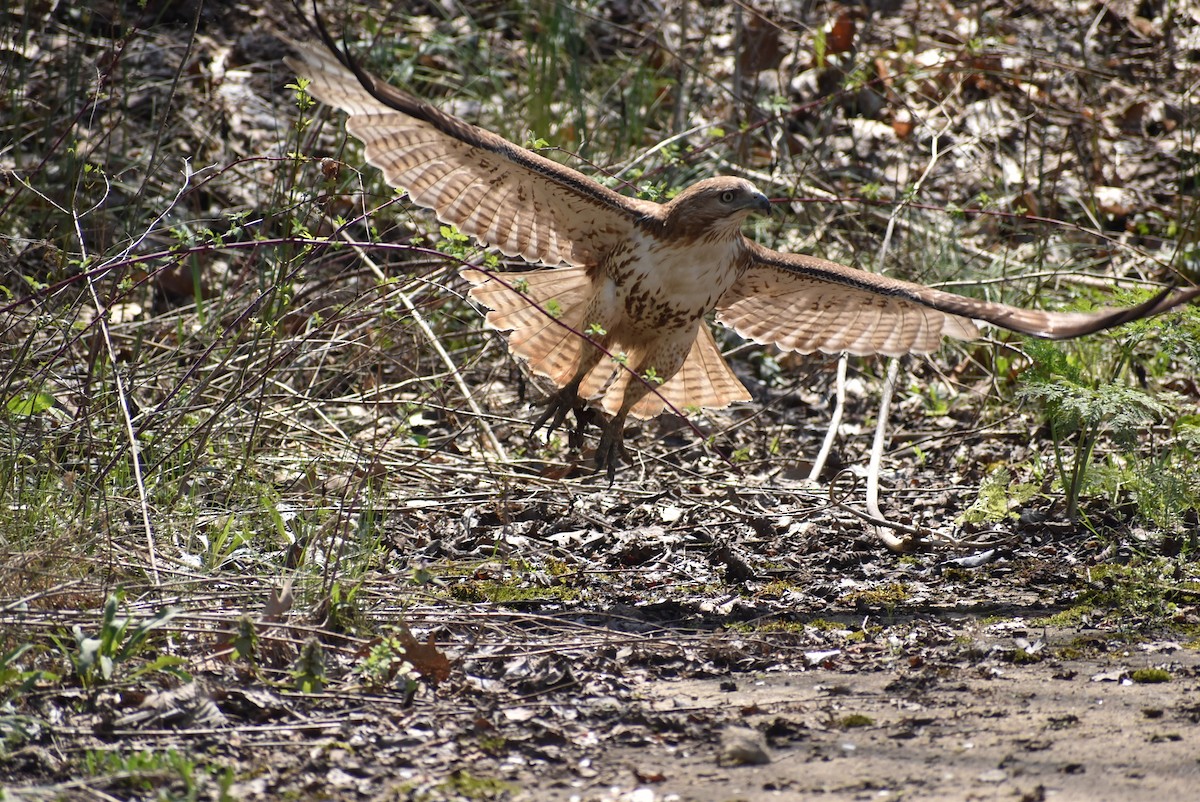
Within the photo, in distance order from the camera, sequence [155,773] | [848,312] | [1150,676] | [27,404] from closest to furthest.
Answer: [155,773] → [1150,676] → [27,404] → [848,312]

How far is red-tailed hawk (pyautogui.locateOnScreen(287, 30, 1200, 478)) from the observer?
205 inches

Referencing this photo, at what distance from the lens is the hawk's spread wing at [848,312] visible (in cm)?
501

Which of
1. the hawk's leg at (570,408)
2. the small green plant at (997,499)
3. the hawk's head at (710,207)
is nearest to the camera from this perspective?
the small green plant at (997,499)

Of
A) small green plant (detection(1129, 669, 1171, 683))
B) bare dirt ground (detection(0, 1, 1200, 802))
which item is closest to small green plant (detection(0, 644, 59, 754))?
bare dirt ground (detection(0, 1, 1200, 802))

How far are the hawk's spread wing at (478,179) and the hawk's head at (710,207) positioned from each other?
0.50ft

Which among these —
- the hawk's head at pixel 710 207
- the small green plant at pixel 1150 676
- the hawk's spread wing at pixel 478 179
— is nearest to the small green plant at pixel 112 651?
the hawk's spread wing at pixel 478 179

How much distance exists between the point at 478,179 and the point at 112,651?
291cm

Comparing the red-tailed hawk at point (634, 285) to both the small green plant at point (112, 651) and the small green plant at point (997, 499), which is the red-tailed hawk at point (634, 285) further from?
the small green plant at point (112, 651)

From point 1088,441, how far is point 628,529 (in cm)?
211

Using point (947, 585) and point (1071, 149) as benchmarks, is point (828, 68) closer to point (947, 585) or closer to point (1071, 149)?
point (1071, 149)

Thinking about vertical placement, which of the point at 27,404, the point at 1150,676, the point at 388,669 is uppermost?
the point at 1150,676

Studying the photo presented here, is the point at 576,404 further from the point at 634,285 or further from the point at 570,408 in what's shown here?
the point at 634,285

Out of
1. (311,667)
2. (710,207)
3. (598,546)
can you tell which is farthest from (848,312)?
(311,667)

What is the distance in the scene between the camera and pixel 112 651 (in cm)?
322
